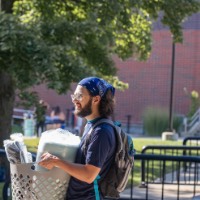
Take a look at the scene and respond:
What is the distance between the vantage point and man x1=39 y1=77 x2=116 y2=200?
3098mm

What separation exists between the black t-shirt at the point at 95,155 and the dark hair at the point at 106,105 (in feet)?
0.29

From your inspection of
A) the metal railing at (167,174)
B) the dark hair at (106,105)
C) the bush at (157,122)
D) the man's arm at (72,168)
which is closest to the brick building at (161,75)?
the bush at (157,122)

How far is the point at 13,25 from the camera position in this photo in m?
8.73

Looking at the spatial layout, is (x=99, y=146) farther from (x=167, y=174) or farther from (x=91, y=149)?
(x=167, y=174)

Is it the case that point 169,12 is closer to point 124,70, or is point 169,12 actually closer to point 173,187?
point 173,187

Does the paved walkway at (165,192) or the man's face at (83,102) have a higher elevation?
the man's face at (83,102)

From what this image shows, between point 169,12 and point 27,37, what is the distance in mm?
4090

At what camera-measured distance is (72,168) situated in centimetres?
310

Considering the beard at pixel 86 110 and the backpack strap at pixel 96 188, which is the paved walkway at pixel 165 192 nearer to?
the backpack strap at pixel 96 188

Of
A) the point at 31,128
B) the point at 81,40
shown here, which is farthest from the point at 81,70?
the point at 31,128

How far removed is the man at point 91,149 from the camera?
310cm

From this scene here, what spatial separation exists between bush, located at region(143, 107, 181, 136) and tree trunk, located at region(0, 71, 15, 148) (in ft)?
57.0

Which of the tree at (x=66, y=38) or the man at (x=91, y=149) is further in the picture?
the tree at (x=66, y=38)

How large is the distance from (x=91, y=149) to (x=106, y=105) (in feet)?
0.98
